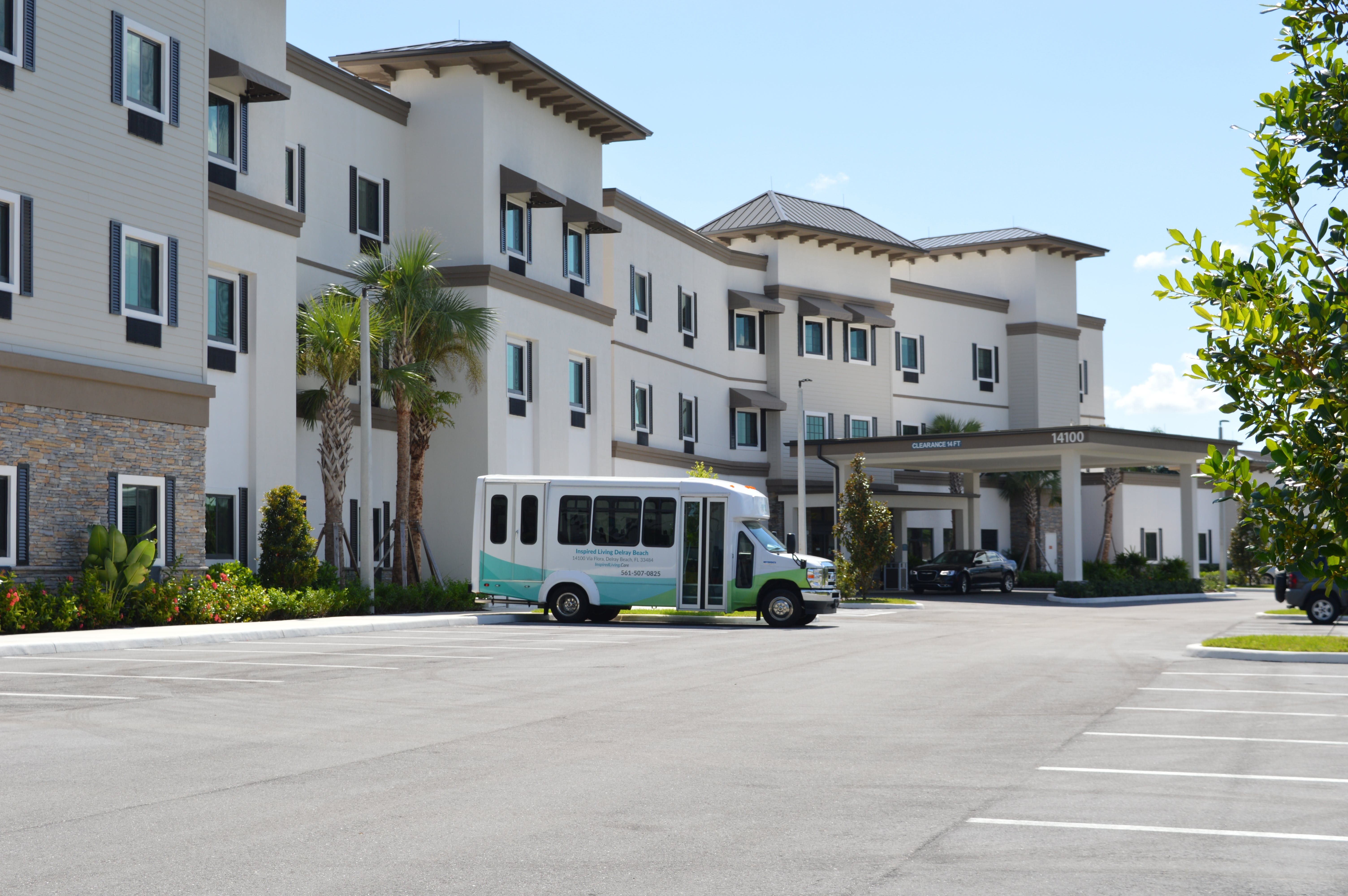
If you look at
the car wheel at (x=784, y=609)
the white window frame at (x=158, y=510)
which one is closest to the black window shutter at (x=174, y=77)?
the white window frame at (x=158, y=510)

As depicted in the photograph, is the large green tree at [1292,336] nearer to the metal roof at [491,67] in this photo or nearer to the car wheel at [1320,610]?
the car wheel at [1320,610]

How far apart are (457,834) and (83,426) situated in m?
17.2

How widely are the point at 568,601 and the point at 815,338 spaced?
26185 mm

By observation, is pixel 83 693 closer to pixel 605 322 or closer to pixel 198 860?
pixel 198 860

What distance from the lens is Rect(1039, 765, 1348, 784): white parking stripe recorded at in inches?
369

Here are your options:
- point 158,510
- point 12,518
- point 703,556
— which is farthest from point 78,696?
point 703,556

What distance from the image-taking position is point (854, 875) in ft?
21.5

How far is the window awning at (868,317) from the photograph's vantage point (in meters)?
51.5

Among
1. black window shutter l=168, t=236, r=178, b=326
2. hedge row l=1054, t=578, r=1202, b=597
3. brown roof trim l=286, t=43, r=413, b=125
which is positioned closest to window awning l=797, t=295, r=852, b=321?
hedge row l=1054, t=578, r=1202, b=597

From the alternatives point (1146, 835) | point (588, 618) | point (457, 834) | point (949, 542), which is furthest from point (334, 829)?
point (949, 542)

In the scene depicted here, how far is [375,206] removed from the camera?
110ft

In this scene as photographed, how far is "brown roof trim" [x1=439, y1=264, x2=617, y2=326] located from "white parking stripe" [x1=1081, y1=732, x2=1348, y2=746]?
877 inches

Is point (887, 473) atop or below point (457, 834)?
atop

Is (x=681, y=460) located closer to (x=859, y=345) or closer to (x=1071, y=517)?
(x=859, y=345)
